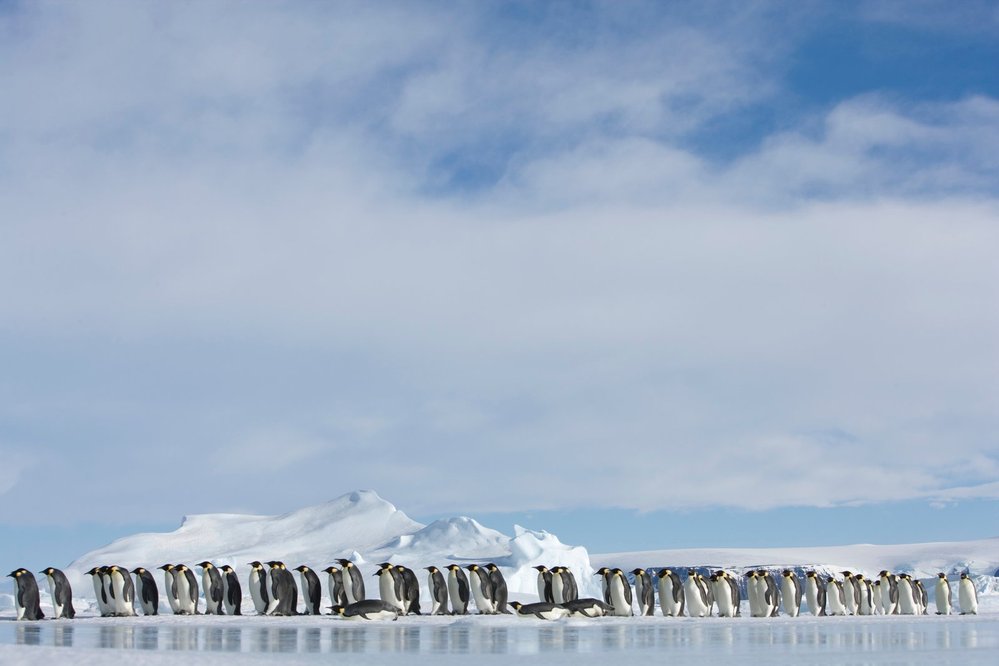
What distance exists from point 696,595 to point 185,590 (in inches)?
485

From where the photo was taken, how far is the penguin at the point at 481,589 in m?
26.7

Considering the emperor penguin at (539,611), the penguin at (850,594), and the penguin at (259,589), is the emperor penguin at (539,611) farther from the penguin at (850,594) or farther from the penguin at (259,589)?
the penguin at (850,594)

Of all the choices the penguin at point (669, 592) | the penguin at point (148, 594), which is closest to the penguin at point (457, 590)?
the penguin at point (669, 592)

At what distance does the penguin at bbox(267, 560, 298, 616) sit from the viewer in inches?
1039

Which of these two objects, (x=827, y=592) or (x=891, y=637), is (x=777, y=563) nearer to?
(x=827, y=592)

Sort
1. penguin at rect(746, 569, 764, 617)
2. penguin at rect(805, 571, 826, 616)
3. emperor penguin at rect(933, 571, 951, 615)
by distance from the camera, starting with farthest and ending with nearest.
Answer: emperor penguin at rect(933, 571, 951, 615) < penguin at rect(805, 571, 826, 616) < penguin at rect(746, 569, 764, 617)

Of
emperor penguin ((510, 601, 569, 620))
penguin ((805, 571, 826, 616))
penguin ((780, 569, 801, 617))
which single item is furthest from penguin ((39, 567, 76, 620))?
penguin ((805, 571, 826, 616))

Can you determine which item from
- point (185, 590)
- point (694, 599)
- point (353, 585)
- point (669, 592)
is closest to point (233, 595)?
point (185, 590)

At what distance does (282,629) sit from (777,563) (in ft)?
147

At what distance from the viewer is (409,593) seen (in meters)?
26.8

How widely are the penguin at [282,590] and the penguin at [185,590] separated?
6.31 feet

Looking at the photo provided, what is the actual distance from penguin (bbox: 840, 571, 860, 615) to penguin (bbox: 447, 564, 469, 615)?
12.1m

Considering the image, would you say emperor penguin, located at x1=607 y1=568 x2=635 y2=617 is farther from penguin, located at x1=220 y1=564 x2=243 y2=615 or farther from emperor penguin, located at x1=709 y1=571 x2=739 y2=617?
penguin, located at x1=220 y1=564 x2=243 y2=615

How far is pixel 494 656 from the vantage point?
12.6m
